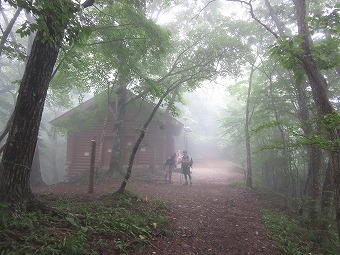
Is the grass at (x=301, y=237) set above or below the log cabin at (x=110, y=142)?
below

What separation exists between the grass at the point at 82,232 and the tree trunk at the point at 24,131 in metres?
0.48

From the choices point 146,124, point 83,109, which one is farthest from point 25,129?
point 83,109

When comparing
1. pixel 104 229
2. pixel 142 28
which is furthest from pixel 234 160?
pixel 104 229

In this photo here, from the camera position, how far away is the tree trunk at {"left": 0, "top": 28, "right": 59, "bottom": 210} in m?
4.77

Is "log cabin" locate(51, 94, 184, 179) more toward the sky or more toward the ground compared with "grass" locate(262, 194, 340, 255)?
more toward the sky

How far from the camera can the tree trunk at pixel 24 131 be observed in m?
4.77

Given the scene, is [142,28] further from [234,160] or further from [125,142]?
[234,160]

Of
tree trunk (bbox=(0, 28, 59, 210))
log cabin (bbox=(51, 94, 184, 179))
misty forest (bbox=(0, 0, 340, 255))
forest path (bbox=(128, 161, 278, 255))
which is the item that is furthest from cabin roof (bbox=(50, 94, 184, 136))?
tree trunk (bbox=(0, 28, 59, 210))

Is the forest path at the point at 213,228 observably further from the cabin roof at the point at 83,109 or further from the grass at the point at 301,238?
the cabin roof at the point at 83,109

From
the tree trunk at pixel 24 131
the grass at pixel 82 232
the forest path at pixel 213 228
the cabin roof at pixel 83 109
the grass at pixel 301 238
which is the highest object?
the cabin roof at pixel 83 109

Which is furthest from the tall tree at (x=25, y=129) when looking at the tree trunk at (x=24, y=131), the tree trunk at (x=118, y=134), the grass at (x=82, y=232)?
A: the tree trunk at (x=118, y=134)

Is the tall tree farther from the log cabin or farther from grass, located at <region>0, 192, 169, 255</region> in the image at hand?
the log cabin

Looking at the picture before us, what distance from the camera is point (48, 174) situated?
3103 cm

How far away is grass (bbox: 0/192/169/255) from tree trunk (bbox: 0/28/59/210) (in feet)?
1.58
